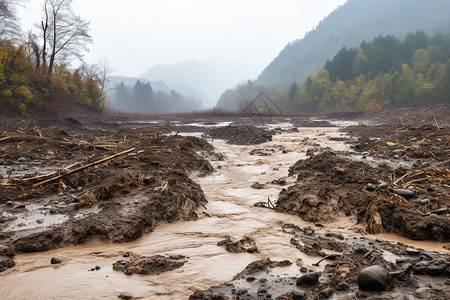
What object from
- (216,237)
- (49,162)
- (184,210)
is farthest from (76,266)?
(49,162)

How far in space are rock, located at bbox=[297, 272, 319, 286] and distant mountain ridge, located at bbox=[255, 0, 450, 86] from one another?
461ft

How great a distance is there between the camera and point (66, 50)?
34188 mm

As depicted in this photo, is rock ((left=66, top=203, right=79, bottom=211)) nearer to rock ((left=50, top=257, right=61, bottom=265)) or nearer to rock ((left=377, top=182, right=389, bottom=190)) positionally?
rock ((left=50, top=257, right=61, bottom=265))

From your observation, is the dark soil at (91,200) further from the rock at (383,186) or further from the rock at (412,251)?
the rock at (383,186)

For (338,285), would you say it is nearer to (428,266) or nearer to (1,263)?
(428,266)

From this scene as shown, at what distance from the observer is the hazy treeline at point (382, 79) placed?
5316 centimetres

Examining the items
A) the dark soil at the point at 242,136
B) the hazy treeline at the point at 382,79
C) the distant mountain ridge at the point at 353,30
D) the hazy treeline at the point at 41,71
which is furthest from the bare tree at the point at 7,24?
the distant mountain ridge at the point at 353,30

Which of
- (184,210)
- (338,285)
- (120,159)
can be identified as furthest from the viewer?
(120,159)

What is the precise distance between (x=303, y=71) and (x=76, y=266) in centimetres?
15846

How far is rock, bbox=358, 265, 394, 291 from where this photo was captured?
2605mm

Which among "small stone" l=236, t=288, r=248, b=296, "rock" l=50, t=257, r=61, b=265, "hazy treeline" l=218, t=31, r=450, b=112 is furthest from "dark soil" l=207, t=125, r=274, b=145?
"hazy treeline" l=218, t=31, r=450, b=112

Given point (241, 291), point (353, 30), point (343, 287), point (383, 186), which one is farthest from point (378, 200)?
point (353, 30)

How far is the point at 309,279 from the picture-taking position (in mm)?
2855

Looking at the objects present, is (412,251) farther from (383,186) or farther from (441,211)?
(383,186)
